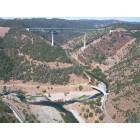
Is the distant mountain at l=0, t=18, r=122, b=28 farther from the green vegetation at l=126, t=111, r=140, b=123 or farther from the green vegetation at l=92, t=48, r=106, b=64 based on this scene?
the green vegetation at l=126, t=111, r=140, b=123

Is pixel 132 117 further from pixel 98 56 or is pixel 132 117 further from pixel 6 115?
pixel 6 115

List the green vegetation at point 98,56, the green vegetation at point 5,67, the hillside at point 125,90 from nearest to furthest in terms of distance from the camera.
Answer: the hillside at point 125,90
the green vegetation at point 5,67
the green vegetation at point 98,56

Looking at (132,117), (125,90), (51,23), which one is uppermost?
(51,23)

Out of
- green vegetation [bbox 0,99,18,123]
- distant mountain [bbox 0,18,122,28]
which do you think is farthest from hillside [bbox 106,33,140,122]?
green vegetation [bbox 0,99,18,123]

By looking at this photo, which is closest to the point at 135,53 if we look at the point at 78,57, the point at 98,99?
the point at 78,57

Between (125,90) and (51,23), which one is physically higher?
(51,23)

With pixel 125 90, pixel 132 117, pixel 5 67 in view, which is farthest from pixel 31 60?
pixel 132 117

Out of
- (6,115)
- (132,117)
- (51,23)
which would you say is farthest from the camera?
(51,23)

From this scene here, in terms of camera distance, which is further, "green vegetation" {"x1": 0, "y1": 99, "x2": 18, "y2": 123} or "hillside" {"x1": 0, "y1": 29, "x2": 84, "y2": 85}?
"hillside" {"x1": 0, "y1": 29, "x2": 84, "y2": 85}

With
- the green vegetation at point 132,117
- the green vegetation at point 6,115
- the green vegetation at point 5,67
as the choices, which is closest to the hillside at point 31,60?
the green vegetation at point 5,67

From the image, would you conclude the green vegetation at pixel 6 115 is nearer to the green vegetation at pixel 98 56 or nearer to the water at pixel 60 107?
the water at pixel 60 107
